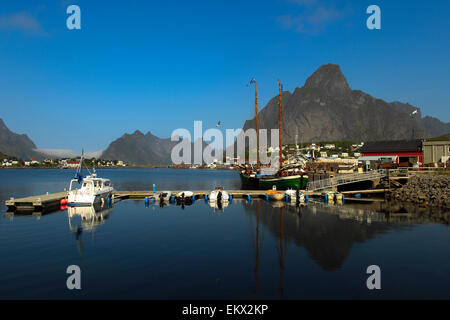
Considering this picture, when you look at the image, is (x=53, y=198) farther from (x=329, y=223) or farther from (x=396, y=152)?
(x=396, y=152)

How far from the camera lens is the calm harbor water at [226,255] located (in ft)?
51.3

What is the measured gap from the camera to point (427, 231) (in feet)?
92.8

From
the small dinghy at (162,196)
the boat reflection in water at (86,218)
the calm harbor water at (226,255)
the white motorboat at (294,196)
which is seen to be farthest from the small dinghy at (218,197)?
the boat reflection in water at (86,218)

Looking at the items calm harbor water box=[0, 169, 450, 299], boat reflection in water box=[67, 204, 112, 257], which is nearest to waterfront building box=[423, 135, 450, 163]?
calm harbor water box=[0, 169, 450, 299]

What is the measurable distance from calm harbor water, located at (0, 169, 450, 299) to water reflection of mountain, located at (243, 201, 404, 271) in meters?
0.09

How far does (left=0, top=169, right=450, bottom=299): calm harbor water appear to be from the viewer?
15625 mm

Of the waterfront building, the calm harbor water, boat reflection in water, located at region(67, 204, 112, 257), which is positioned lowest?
the calm harbor water

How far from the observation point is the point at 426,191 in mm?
44812

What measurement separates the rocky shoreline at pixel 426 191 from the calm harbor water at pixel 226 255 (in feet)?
22.7

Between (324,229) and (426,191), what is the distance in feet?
85.4

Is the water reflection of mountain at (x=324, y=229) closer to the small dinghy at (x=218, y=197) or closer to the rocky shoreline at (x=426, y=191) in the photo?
the small dinghy at (x=218, y=197)

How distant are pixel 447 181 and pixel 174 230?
40237 mm

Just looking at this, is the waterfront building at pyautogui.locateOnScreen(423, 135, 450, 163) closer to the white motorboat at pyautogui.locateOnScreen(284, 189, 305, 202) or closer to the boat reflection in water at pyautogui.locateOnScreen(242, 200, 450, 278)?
the boat reflection in water at pyautogui.locateOnScreen(242, 200, 450, 278)
